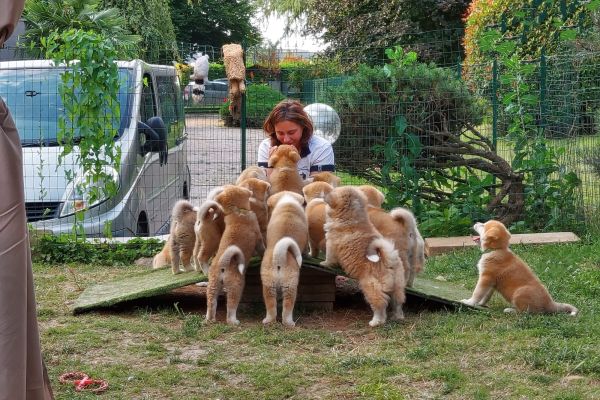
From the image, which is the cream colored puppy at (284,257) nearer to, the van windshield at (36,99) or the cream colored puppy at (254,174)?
the cream colored puppy at (254,174)

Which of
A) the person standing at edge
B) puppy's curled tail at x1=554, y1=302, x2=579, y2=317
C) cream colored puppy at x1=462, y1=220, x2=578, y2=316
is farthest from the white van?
the person standing at edge

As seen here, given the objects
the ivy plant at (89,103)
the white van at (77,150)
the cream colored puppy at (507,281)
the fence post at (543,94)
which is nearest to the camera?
the cream colored puppy at (507,281)

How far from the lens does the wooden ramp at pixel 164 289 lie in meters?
7.83

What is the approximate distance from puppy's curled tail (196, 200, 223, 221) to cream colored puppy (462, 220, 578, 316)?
7.49 feet

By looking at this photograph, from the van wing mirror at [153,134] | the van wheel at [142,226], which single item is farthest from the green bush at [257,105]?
the van wheel at [142,226]

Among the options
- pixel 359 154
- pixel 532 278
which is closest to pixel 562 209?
pixel 359 154

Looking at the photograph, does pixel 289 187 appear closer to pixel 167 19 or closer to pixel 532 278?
pixel 532 278

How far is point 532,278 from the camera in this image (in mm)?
7590

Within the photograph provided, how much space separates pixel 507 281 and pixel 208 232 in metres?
2.61

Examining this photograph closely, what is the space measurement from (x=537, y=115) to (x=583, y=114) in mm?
A: 733

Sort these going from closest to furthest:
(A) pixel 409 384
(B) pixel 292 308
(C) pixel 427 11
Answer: (A) pixel 409 384, (B) pixel 292 308, (C) pixel 427 11

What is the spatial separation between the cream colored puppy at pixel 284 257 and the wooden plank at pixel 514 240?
387cm

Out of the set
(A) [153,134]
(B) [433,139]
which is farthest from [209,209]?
(B) [433,139]

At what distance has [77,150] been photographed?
10984 millimetres
